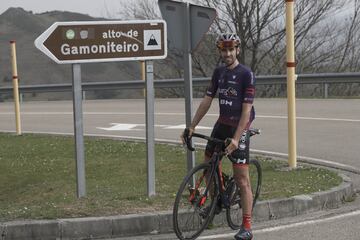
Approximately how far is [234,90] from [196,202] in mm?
1117

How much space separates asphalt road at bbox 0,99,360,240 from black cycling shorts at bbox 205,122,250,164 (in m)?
0.80

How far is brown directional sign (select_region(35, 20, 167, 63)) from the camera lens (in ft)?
23.2

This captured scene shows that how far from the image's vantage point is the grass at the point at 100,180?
691 centimetres

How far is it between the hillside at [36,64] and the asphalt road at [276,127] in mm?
8171

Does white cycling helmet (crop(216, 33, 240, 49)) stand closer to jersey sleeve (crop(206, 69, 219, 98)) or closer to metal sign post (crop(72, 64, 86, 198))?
jersey sleeve (crop(206, 69, 219, 98))

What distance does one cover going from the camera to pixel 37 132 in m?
15.1

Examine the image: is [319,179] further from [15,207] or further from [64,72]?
[64,72]

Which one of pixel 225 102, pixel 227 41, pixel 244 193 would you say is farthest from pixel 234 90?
pixel 244 193

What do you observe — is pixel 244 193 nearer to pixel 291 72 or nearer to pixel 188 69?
pixel 188 69

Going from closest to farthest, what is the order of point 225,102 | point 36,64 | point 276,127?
point 225,102, point 276,127, point 36,64

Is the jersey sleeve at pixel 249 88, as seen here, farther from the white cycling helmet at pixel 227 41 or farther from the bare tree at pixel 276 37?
the bare tree at pixel 276 37

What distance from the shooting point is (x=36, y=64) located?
1340 inches

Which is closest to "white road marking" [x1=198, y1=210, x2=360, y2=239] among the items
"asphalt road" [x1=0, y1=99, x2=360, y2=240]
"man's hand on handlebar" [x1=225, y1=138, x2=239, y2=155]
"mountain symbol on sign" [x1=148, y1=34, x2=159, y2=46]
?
"asphalt road" [x1=0, y1=99, x2=360, y2=240]

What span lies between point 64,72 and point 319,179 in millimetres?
27268
